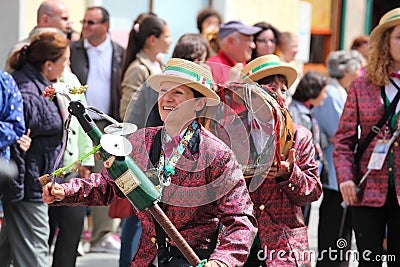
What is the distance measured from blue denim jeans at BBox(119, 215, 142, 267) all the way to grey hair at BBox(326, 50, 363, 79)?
2.65 m

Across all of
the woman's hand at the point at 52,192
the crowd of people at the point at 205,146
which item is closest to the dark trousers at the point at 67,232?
the crowd of people at the point at 205,146

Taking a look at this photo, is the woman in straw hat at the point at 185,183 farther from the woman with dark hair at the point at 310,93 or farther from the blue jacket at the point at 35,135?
the woman with dark hair at the point at 310,93

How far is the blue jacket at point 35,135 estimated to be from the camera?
569cm

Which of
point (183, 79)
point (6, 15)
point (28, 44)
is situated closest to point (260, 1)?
point (6, 15)

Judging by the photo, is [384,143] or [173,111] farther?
[384,143]

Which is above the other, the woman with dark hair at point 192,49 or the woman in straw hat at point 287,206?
the woman with dark hair at point 192,49

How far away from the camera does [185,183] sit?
12.5ft

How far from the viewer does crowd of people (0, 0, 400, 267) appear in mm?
3805

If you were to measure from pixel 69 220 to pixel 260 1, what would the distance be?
740cm

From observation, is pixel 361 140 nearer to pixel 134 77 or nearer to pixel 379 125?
pixel 379 125

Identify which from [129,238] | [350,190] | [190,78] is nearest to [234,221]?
[190,78]

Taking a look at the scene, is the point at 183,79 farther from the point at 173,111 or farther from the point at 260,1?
the point at 260,1

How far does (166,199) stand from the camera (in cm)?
378

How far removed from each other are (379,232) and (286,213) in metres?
1.00
